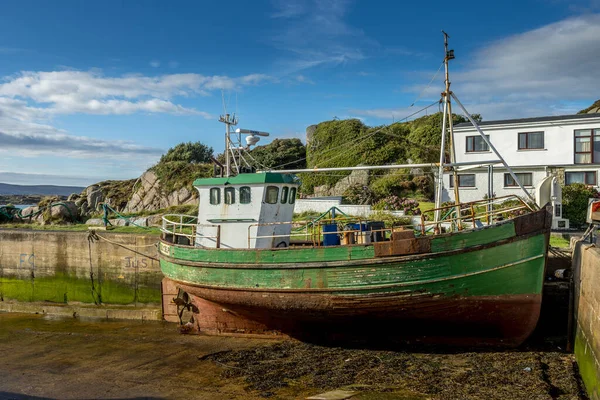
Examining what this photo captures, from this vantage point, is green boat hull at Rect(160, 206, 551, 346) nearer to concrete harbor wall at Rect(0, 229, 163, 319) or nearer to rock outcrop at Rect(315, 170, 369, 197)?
concrete harbor wall at Rect(0, 229, 163, 319)

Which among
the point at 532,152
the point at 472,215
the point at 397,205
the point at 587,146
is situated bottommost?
the point at 397,205

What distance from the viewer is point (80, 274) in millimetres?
14414

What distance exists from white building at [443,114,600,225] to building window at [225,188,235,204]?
13540mm

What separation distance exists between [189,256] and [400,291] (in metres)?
4.89

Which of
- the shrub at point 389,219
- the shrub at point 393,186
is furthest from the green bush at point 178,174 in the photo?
the shrub at point 389,219

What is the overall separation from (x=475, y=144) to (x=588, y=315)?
16.7 meters

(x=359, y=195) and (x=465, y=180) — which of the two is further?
(x=359, y=195)

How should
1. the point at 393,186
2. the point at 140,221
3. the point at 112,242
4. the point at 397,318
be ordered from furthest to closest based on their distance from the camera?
the point at 393,186 → the point at 140,221 → the point at 112,242 → the point at 397,318

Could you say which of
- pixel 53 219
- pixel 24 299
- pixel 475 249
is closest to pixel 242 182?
pixel 475 249

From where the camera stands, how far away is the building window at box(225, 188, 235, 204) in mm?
11125

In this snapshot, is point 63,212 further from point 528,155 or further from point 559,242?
point 528,155

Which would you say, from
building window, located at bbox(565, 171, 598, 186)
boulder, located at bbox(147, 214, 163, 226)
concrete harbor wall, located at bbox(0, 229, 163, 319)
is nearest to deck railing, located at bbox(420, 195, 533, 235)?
concrete harbor wall, located at bbox(0, 229, 163, 319)

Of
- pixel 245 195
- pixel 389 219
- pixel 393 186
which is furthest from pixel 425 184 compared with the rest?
pixel 245 195

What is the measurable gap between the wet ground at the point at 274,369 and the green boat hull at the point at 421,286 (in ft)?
1.56
